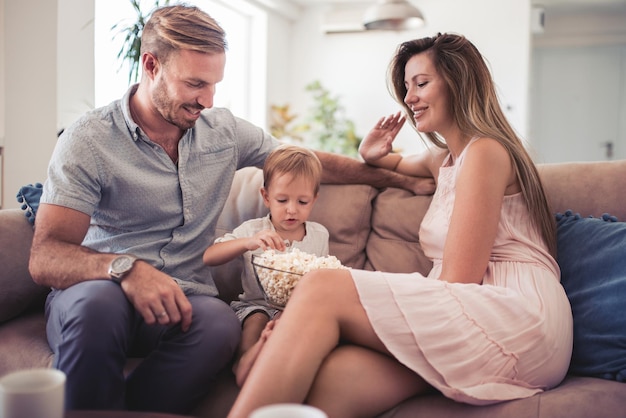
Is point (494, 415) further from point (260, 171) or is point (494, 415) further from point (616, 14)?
point (616, 14)

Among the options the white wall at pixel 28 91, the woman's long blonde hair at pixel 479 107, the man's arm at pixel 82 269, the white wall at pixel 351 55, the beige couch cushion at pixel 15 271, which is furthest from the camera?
the white wall at pixel 351 55

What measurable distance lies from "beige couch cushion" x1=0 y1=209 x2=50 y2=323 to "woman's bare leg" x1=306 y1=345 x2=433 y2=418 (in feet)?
3.19

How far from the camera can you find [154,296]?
1.43 meters

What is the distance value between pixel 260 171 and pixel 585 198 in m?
1.07

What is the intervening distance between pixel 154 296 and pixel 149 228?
0.38 m

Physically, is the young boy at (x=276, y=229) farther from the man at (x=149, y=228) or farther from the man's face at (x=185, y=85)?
the man's face at (x=185, y=85)

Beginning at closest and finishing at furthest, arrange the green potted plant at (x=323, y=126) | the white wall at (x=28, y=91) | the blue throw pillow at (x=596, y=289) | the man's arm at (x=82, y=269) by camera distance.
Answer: the man's arm at (x=82, y=269) → the blue throw pillow at (x=596, y=289) → the white wall at (x=28, y=91) → the green potted plant at (x=323, y=126)

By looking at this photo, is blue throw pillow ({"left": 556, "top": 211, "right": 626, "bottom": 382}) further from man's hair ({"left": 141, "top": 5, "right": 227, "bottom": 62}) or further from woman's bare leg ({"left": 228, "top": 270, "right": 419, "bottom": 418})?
man's hair ({"left": 141, "top": 5, "right": 227, "bottom": 62})

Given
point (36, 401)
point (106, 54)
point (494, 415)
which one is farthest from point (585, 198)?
point (106, 54)

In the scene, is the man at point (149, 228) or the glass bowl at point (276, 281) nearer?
the man at point (149, 228)

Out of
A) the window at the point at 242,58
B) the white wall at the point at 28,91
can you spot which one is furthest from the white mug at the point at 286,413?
the window at the point at 242,58

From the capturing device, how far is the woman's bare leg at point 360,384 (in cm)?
134

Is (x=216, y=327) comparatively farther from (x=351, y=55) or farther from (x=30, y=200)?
(x=351, y=55)

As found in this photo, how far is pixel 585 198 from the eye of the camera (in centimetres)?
189
